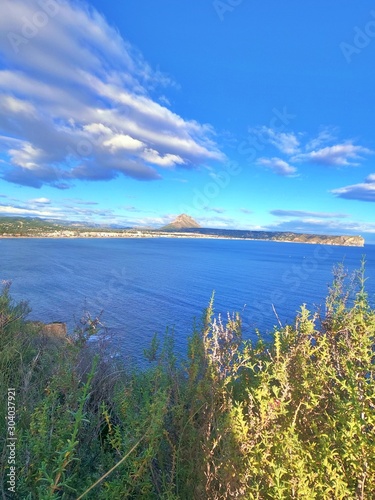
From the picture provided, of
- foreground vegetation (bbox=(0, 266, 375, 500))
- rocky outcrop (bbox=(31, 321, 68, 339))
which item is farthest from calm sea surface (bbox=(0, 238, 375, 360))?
foreground vegetation (bbox=(0, 266, 375, 500))

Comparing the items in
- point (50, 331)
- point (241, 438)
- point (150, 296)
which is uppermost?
point (241, 438)

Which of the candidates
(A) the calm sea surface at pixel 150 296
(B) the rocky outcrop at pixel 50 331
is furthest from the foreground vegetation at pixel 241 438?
(A) the calm sea surface at pixel 150 296

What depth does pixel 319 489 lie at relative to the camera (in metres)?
2.07

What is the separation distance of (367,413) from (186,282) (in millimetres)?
53614

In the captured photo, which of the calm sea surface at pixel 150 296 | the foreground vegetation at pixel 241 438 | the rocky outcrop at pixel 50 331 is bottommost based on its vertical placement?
the calm sea surface at pixel 150 296

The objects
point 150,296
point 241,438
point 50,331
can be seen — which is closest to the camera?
point 241,438

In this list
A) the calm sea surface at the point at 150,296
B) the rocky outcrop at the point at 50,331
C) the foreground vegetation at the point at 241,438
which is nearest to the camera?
the foreground vegetation at the point at 241,438

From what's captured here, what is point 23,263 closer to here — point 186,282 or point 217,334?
point 186,282

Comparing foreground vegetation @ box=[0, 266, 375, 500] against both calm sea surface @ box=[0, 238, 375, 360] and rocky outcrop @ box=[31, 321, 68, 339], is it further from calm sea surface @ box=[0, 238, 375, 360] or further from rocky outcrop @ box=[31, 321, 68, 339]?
calm sea surface @ box=[0, 238, 375, 360]

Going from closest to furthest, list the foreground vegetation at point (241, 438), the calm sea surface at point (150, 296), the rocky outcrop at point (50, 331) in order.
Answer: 1. the foreground vegetation at point (241, 438)
2. the rocky outcrop at point (50, 331)
3. the calm sea surface at point (150, 296)

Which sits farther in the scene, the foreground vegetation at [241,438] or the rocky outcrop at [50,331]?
the rocky outcrop at [50,331]

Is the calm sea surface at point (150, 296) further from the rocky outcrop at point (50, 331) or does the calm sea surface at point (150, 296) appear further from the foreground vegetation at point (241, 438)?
the foreground vegetation at point (241, 438)

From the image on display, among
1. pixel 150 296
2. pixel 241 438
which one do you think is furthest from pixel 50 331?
pixel 150 296

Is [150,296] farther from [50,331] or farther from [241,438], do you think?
[241,438]
